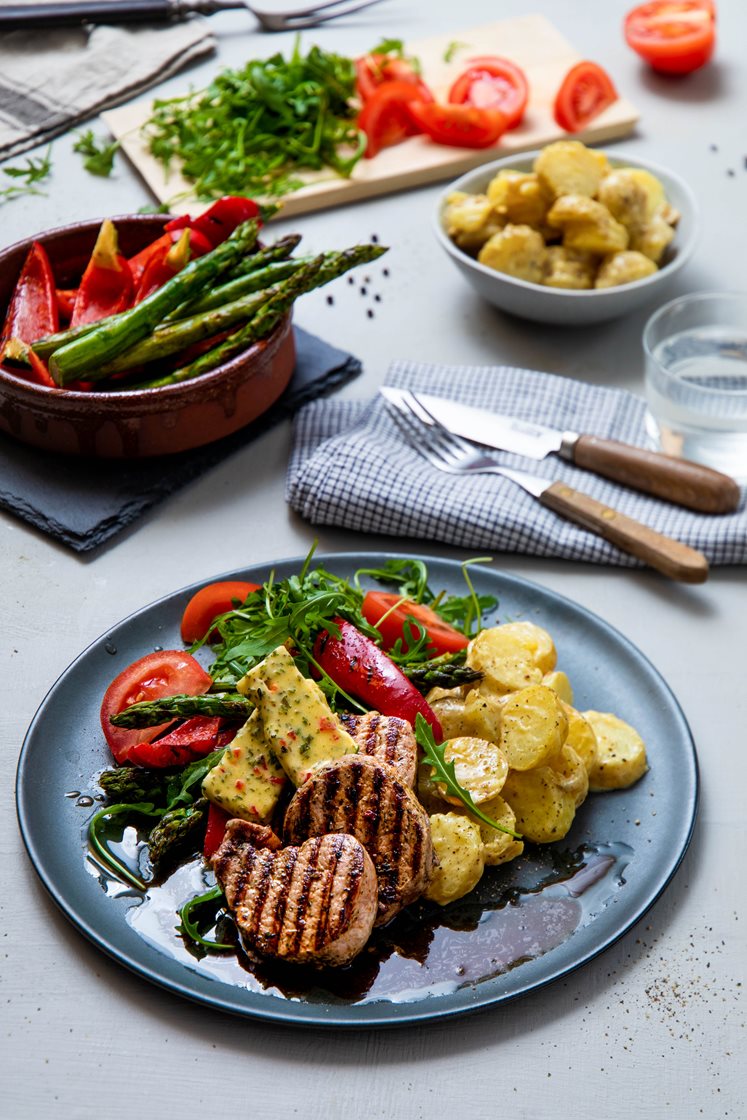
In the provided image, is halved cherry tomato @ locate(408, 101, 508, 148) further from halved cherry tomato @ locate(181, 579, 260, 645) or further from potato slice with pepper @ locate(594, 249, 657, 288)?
halved cherry tomato @ locate(181, 579, 260, 645)

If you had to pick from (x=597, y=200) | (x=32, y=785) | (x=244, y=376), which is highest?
(x=597, y=200)

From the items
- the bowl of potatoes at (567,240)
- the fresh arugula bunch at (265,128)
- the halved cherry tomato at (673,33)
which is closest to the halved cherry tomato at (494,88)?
the fresh arugula bunch at (265,128)

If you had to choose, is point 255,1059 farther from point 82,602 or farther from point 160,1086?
point 82,602

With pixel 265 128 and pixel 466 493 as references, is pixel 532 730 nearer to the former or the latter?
pixel 466 493

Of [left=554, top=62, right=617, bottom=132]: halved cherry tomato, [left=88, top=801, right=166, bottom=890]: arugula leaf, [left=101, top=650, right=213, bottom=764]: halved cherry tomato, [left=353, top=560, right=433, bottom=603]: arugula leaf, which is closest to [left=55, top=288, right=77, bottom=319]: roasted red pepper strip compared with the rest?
[left=353, top=560, right=433, bottom=603]: arugula leaf

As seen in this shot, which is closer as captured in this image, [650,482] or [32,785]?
[32,785]

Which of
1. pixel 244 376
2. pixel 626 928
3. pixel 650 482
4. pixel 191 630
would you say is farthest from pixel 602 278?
pixel 626 928
